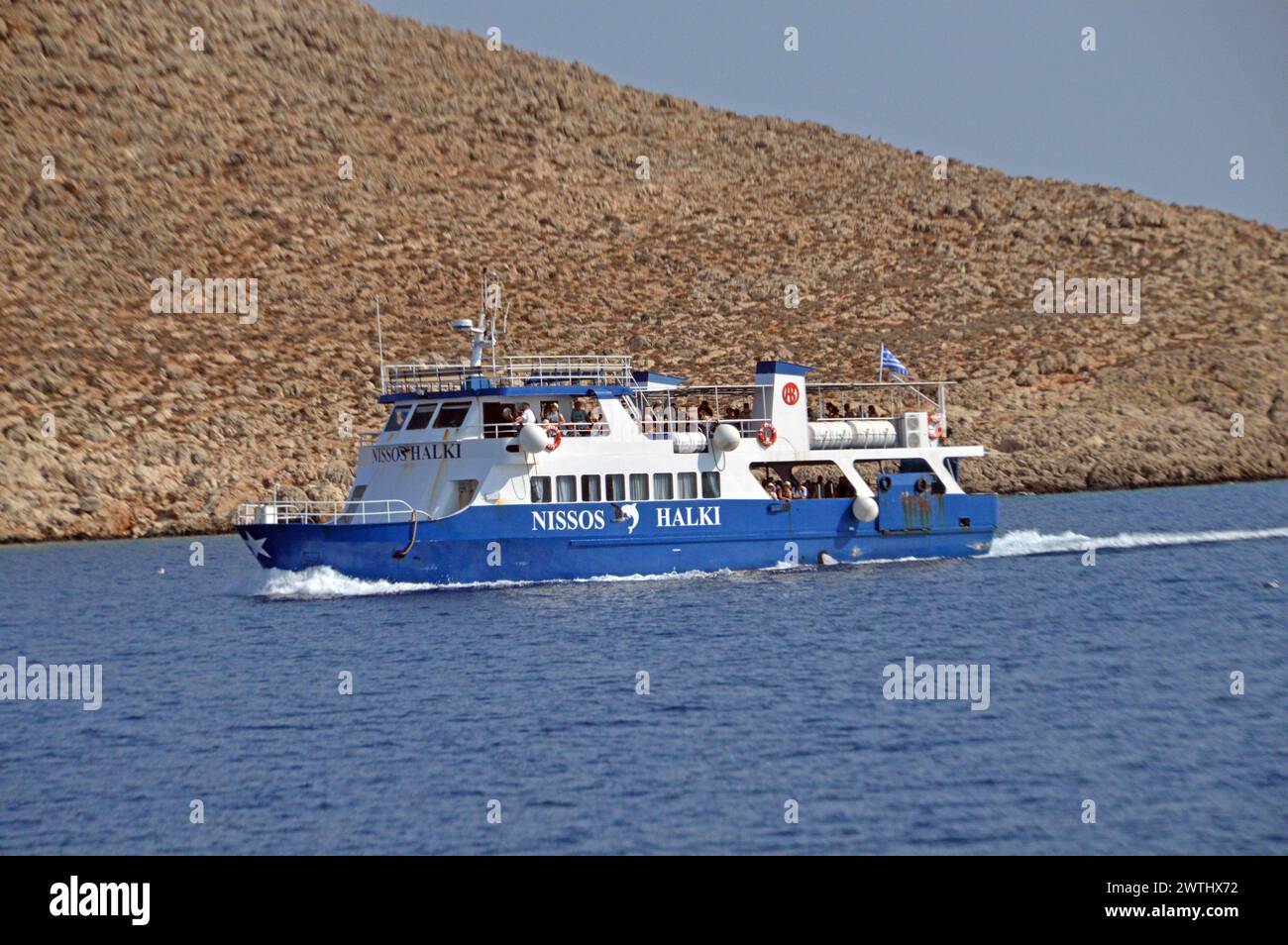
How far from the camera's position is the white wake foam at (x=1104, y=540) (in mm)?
45656

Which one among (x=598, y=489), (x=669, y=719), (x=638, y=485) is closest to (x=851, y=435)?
(x=638, y=485)

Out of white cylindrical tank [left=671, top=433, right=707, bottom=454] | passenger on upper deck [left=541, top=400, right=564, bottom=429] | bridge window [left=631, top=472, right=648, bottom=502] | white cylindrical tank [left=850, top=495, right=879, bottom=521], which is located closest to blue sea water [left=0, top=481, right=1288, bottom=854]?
white cylindrical tank [left=850, top=495, right=879, bottom=521]

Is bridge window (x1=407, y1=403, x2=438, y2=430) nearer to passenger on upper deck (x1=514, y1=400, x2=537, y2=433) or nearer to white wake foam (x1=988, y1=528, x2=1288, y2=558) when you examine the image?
passenger on upper deck (x1=514, y1=400, x2=537, y2=433)

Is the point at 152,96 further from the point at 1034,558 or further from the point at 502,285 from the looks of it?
the point at 1034,558

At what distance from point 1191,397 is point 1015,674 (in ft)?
213

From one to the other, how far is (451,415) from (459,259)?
5941 centimetres

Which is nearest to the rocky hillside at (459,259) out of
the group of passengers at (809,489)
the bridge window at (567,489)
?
the group of passengers at (809,489)

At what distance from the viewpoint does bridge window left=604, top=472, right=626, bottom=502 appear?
38.3 meters

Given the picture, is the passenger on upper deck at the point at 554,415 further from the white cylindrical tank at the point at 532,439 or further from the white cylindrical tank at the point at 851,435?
the white cylindrical tank at the point at 851,435

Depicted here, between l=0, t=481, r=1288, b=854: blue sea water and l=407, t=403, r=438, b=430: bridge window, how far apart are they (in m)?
3.92

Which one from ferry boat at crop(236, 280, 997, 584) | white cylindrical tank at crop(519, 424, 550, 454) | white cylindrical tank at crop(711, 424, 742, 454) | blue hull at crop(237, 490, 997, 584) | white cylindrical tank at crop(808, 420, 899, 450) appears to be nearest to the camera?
white cylindrical tank at crop(519, 424, 550, 454)

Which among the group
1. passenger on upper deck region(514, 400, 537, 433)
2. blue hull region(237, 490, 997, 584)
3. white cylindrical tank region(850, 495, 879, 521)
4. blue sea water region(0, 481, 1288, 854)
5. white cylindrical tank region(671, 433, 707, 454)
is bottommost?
blue sea water region(0, 481, 1288, 854)

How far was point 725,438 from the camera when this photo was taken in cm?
3916
